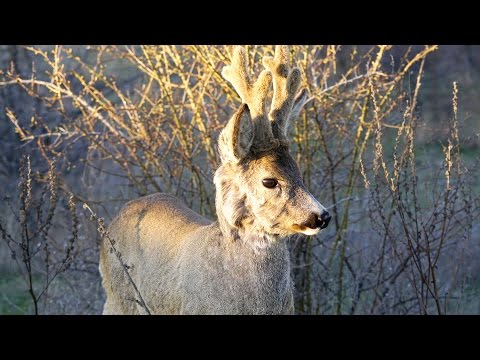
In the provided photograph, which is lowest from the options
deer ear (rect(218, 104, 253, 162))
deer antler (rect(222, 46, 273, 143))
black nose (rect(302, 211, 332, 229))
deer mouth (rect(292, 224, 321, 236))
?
deer mouth (rect(292, 224, 321, 236))

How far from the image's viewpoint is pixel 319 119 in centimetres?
791

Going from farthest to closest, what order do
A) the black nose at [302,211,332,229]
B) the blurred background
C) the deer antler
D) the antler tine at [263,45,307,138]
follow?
the blurred background, the antler tine at [263,45,307,138], the deer antler, the black nose at [302,211,332,229]

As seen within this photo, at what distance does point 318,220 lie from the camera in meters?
4.80

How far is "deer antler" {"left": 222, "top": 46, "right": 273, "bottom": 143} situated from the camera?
5137 mm

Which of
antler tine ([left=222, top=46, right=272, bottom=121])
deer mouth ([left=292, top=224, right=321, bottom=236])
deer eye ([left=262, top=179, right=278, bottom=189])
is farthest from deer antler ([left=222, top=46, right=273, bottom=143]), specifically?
deer mouth ([left=292, top=224, right=321, bottom=236])

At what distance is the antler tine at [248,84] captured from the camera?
17.1 ft

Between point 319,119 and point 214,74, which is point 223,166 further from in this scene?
point 319,119

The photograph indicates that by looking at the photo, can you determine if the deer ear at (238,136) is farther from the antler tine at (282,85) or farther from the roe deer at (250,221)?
the antler tine at (282,85)

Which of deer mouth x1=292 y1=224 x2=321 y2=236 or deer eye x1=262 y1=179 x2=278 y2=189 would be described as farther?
deer eye x1=262 y1=179 x2=278 y2=189

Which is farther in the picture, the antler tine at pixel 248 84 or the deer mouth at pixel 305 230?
the antler tine at pixel 248 84

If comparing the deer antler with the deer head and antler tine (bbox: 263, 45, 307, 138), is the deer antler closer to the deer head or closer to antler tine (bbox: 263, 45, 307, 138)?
the deer head

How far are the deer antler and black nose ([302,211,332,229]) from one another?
61cm

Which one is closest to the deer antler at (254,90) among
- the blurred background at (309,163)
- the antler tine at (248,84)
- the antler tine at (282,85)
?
the antler tine at (248,84)
